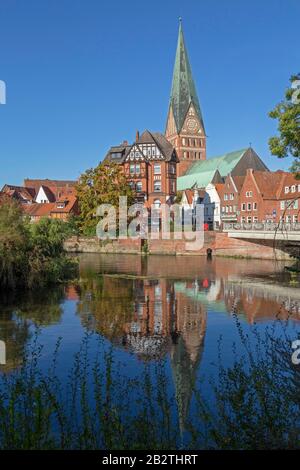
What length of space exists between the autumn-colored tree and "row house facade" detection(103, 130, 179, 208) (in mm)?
7467

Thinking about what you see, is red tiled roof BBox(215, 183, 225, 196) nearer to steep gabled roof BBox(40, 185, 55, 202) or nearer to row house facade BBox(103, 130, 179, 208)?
row house facade BBox(103, 130, 179, 208)

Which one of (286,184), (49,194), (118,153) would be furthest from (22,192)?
(286,184)

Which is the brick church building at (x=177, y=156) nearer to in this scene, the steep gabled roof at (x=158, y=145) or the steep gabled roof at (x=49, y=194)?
the steep gabled roof at (x=158, y=145)

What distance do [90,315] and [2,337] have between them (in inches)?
212

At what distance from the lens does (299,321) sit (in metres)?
20.4

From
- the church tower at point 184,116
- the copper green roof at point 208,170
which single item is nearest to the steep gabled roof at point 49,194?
the copper green roof at point 208,170

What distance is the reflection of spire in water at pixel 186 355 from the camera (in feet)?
37.0

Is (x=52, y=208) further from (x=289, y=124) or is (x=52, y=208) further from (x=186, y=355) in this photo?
(x=289, y=124)

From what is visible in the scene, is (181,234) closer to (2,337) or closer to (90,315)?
(90,315)

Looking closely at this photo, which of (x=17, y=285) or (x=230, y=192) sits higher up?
(x=230, y=192)

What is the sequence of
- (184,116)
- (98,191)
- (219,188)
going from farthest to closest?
(184,116)
(219,188)
(98,191)

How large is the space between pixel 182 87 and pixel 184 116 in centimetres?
691

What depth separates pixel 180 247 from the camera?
61938mm
